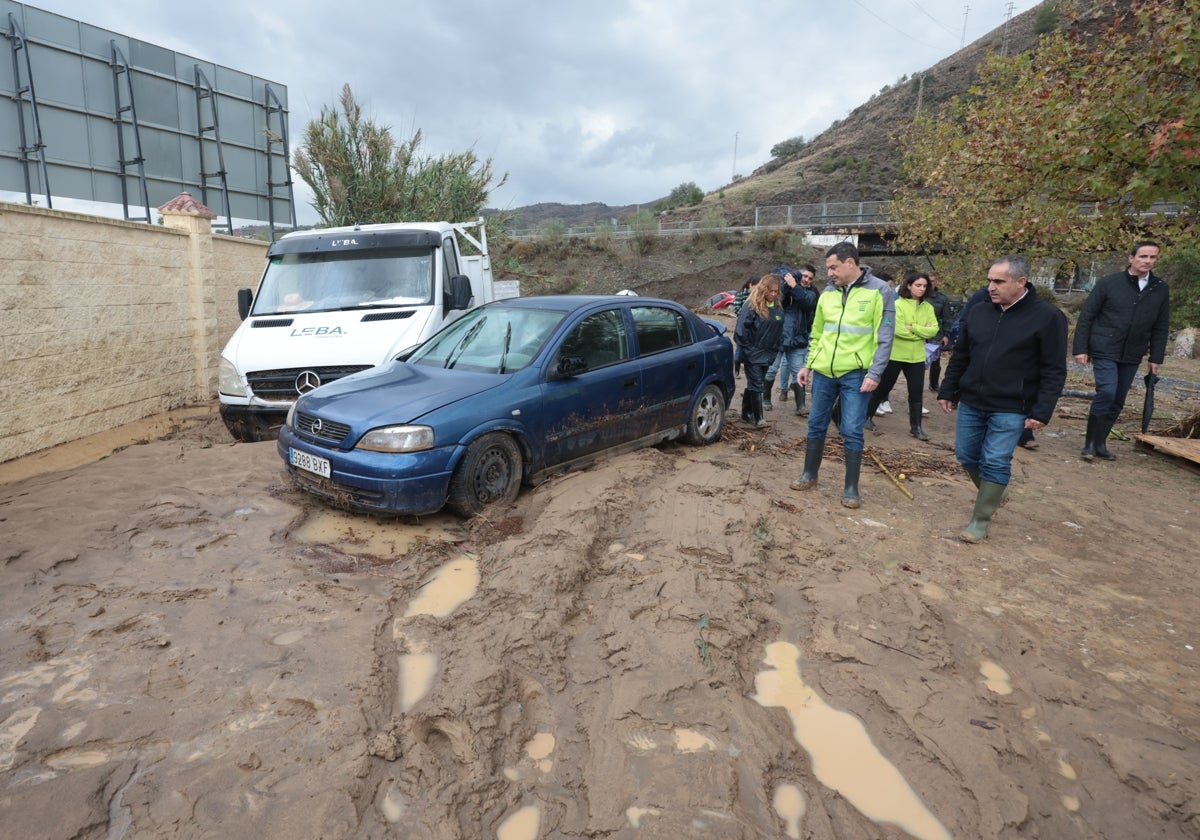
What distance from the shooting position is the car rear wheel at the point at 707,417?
6660 mm

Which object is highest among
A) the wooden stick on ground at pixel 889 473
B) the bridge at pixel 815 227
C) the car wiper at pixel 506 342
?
the bridge at pixel 815 227

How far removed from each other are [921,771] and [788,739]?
465mm

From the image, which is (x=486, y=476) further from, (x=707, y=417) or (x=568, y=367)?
(x=707, y=417)

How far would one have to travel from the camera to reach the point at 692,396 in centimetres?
657

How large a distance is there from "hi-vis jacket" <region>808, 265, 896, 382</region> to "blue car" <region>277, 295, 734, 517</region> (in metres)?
1.51

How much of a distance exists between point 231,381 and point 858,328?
18.1ft

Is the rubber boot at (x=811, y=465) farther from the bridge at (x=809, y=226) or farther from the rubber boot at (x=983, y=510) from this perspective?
the bridge at (x=809, y=226)

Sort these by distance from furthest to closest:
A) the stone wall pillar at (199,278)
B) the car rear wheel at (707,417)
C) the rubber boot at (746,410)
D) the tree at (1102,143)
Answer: the stone wall pillar at (199,278), the rubber boot at (746,410), the car rear wheel at (707,417), the tree at (1102,143)

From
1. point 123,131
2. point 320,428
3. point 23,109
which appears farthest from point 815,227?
point 320,428

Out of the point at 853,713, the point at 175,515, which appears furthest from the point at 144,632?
the point at 853,713

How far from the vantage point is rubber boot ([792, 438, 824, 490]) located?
5535 mm

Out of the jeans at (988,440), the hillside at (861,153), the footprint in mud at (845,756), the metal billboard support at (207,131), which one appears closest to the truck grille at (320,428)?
the footprint in mud at (845,756)

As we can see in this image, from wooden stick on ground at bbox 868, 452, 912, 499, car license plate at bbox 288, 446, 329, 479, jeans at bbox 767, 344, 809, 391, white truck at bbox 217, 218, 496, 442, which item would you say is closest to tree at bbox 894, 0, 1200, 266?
jeans at bbox 767, 344, 809, 391

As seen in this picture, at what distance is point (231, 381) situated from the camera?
257 inches
